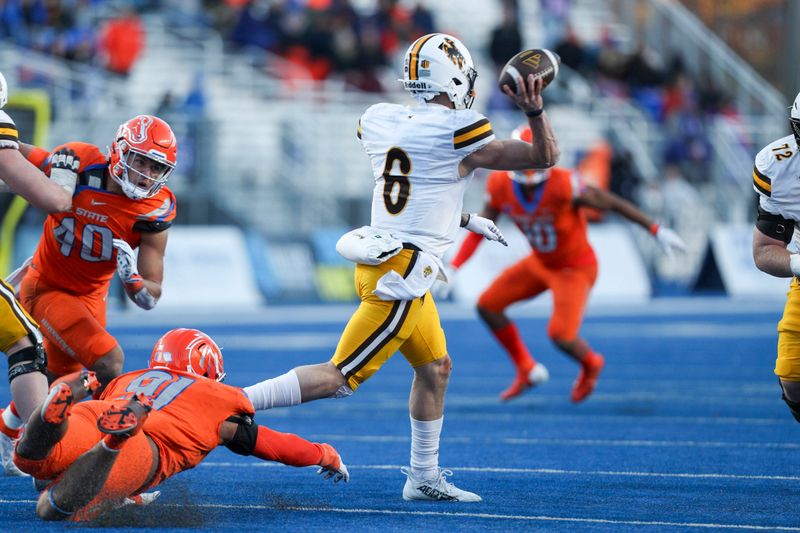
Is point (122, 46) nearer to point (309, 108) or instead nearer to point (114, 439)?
point (309, 108)

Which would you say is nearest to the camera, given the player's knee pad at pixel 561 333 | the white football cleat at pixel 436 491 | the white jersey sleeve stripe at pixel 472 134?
the white jersey sleeve stripe at pixel 472 134

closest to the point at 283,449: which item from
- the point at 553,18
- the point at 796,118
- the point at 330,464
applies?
the point at 330,464

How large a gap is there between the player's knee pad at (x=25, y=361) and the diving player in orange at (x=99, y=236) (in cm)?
57

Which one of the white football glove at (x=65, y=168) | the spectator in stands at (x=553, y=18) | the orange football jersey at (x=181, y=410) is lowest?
the spectator in stands at (x=553, y=18)

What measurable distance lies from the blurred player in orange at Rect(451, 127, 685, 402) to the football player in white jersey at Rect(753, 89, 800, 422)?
312 cm

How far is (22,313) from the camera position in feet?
18.5

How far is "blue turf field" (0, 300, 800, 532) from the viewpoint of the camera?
528cm

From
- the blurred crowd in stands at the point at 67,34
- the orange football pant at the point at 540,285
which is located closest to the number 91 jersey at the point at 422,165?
the orange football pant at the point at 540,285

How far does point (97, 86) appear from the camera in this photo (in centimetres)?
1742

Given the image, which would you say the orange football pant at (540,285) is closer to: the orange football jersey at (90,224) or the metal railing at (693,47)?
the orange football jersey at (90,224)

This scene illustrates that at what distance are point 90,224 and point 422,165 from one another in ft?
5.58

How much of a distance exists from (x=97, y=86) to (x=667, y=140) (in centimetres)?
891

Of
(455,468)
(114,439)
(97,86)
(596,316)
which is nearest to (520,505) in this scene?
(455,468)

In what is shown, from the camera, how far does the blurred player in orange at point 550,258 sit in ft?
30.8
